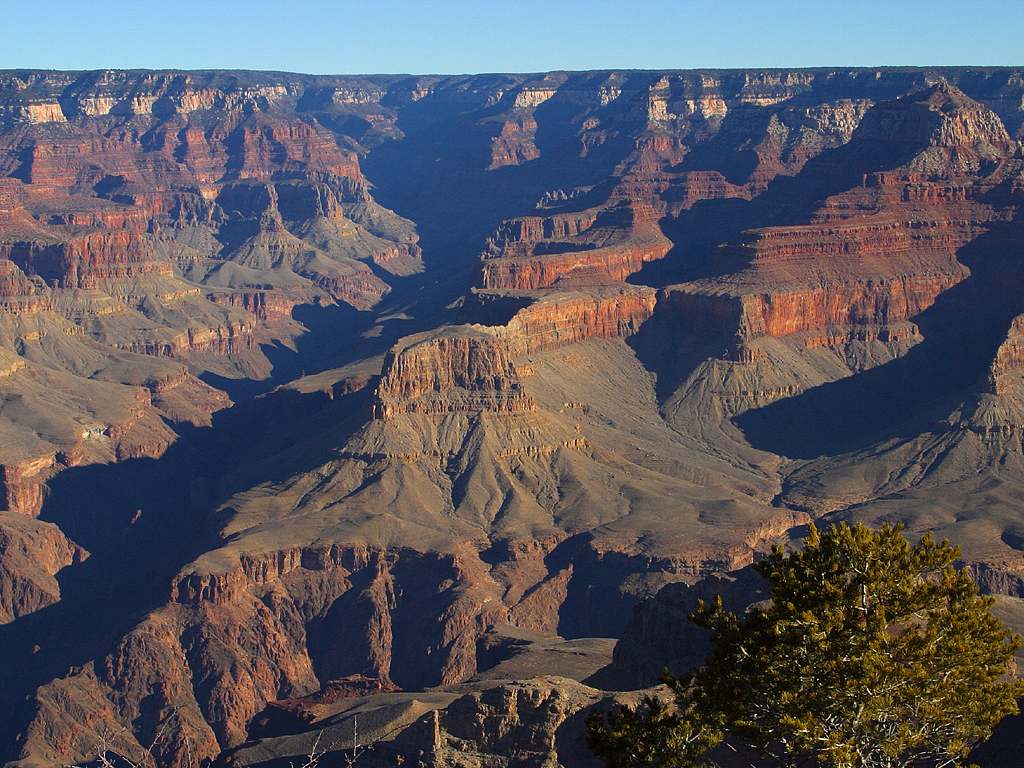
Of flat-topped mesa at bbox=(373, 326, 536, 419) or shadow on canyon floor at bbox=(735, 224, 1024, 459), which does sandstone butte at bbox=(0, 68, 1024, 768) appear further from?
shadow on canyon floor at bbox=(735, 224, 1024, 459)

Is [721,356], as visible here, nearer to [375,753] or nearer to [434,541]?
[434,541]

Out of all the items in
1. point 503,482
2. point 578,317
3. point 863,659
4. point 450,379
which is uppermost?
point 578,317

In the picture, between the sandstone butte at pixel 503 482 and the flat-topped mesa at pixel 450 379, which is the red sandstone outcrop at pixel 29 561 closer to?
the sandstone butte at pixel 503 482

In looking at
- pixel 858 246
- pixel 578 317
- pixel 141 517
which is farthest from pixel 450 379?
pixel 858 246

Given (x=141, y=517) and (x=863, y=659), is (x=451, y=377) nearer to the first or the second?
(x=141, y=517)

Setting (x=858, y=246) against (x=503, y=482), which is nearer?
(x=503, y=482)

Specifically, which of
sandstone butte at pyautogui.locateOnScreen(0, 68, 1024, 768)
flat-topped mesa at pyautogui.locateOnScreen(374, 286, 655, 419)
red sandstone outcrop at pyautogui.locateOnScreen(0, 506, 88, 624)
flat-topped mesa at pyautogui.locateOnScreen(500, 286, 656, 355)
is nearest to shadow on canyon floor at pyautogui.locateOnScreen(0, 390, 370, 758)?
sandstone butte at pyautogui.locateOnScreen(0, 68, 1024, 768)

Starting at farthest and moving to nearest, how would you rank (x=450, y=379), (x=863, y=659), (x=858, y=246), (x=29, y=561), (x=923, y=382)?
(x=858, y=246)
(x=923, y=382)
(x=450, y=379)
(x=29, y=561)
(x=863, y=659)

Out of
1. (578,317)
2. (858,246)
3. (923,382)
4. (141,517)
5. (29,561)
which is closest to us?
(29,561)

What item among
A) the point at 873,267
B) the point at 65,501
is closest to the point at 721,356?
the point at 873,267
